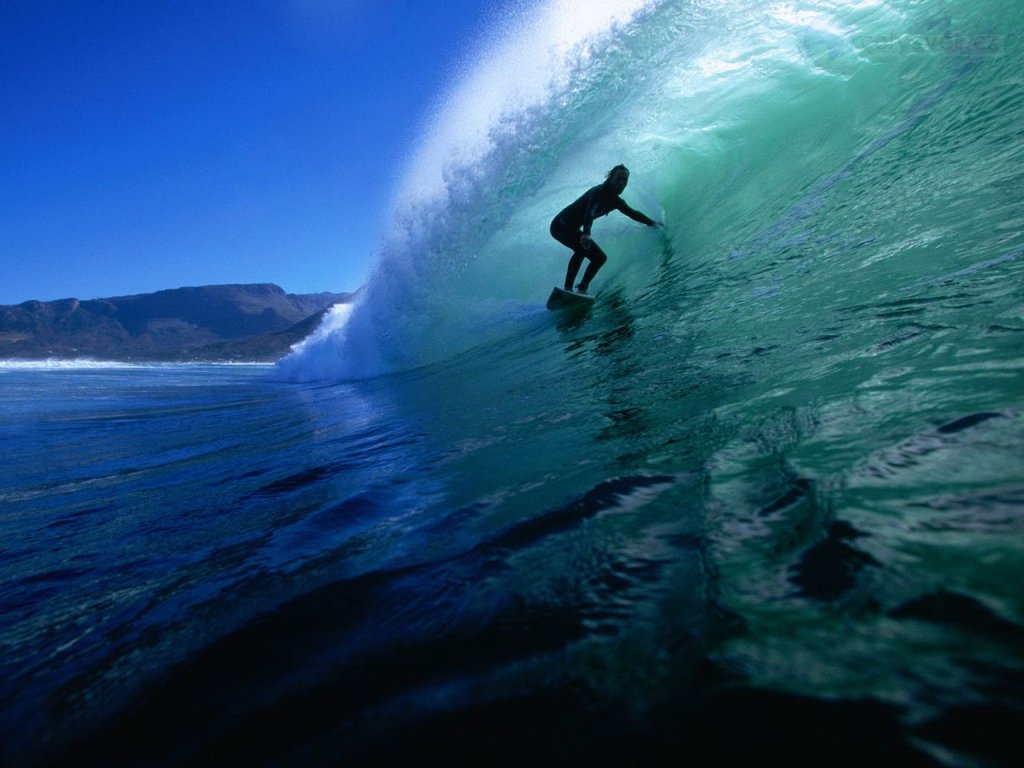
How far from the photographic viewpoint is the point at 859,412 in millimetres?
1351

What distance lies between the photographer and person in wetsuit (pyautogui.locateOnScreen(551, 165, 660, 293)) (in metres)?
6.36

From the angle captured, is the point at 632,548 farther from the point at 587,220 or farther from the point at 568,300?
the point at 568,300

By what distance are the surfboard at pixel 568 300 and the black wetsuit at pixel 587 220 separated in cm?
11

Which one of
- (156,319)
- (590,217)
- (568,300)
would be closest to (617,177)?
(590,217)

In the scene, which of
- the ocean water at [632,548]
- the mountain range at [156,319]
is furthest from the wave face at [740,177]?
the mountain range at [156,319]

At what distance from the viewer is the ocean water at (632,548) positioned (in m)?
0.65

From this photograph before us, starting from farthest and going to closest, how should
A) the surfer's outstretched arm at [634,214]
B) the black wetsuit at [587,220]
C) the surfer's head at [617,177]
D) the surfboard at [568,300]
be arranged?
the surfboard at [568,300] < the surfer's outstretched arm at [634,214] < the black wetsuit at [587,220] < the surfer's head at [617,177]

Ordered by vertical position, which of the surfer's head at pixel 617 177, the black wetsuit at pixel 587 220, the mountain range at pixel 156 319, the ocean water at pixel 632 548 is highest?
the mountain range at pixel 156 319

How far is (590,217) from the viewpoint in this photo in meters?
6.39

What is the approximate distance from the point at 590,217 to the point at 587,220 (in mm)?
55

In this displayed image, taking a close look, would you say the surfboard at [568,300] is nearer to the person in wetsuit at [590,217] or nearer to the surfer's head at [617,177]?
the person in wetsuit at [590,217]

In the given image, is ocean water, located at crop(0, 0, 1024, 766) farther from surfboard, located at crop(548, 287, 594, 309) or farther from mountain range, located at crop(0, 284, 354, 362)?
mountain range, located at crop(0, 284, 354, 362)

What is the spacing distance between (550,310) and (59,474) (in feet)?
19.0

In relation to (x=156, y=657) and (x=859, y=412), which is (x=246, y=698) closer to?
(x=156, y=657)
